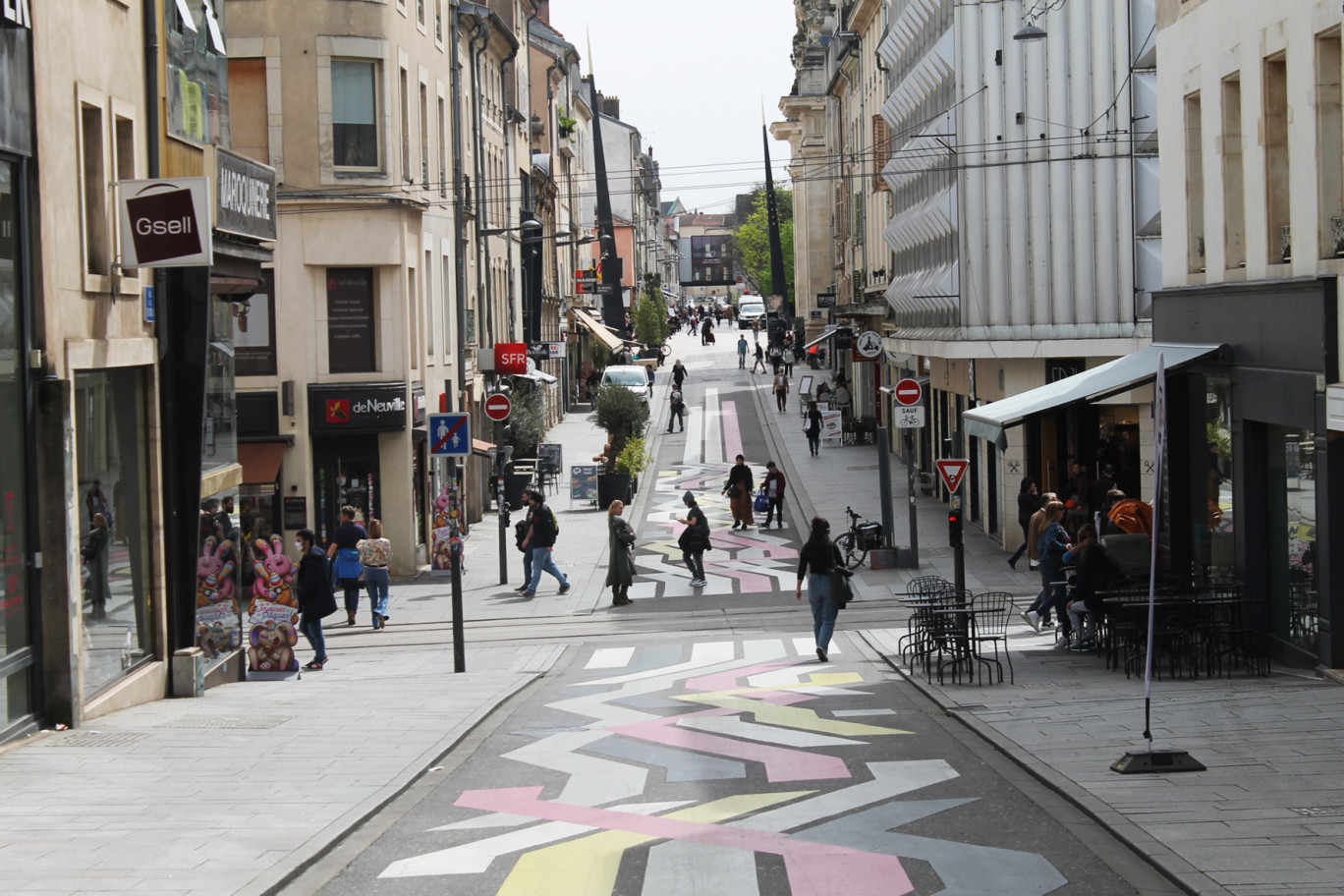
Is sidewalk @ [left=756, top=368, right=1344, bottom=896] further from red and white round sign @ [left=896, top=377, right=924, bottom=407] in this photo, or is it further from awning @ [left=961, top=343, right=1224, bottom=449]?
red and white round sign @ [left=896, top=377, right=924, bottom=407]

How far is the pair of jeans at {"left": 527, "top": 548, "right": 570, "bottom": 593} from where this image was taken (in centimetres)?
2533

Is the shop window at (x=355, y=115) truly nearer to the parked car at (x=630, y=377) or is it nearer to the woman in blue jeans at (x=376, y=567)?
the woman in blue jeans at (x=376, y=567)

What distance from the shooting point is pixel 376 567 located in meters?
22.3

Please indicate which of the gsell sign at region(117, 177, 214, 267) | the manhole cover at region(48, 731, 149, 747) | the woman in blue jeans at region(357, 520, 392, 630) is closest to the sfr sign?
the woman in blue jeans at region(357, 520, 392, 630)

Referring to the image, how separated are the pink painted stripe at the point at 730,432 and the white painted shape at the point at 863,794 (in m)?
32.0

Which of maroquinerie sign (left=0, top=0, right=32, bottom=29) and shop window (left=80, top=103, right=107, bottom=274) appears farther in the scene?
shop window (left=80, top=103, right=107, bottom=274)

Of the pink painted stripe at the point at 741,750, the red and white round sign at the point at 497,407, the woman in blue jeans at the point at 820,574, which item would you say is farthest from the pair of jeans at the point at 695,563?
the pink painted stripe at the point at 741,750

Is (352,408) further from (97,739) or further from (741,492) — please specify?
(97,739)

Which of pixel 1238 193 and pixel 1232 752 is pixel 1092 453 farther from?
pixel 1232 752

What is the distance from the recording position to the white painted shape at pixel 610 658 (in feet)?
60.8

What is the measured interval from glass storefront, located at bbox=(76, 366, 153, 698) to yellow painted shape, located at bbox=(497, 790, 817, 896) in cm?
591

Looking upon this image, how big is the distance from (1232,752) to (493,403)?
19.6 m

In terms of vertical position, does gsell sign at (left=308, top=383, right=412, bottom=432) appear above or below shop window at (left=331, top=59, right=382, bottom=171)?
below

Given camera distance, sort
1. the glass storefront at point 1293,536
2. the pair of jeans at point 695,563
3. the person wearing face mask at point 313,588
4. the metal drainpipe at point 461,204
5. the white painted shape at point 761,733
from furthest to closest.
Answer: the metal drainpipe at point 461,204
the pair of jeans at point 695,563
the person wearing face mask at point 313,588
the glass storefront at point 1293,536
the white painted shape at point 761,733
